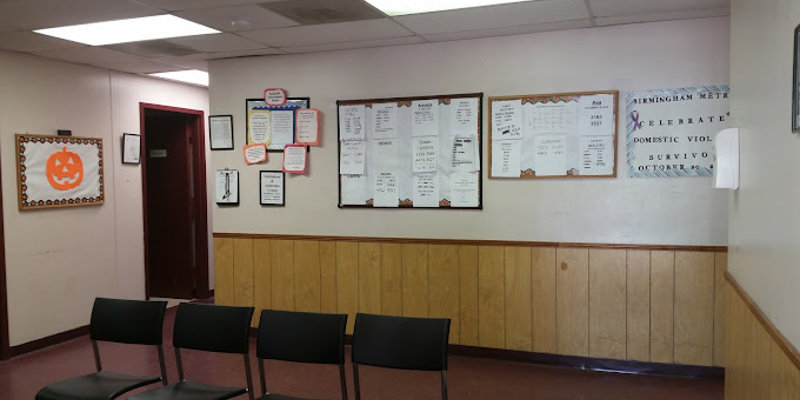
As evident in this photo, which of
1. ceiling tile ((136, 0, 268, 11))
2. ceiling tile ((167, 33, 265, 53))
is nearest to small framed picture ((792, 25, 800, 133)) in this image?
ceiling tile ((136, 0, 268, 11))

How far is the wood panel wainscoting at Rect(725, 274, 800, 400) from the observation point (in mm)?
1793

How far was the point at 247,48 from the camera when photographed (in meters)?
4.96

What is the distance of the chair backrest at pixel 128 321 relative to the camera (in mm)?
3332

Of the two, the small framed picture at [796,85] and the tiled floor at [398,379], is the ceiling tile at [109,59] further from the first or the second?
the small framed picture at [796,85]

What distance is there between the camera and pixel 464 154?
4746 mm

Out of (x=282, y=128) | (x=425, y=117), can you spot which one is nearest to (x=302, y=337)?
(x=425, y=117)

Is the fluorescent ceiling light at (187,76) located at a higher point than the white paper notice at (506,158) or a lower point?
higher

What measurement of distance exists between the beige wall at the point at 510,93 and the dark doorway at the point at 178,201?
1.67 m

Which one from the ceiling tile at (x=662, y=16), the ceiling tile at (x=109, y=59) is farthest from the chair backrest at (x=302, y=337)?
the ceiling tile at (x=109, y=59)

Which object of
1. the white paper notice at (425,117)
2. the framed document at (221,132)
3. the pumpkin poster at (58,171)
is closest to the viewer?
the white paper notice at (425,117)

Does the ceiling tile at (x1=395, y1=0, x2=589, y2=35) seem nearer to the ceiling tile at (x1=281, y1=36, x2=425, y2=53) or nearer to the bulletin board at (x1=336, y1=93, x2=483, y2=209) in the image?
the ceiling tile at (x1=281, y1=36, x2=425, y2=53)

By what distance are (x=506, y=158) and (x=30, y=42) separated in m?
3.71

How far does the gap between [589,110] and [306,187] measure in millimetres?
2396

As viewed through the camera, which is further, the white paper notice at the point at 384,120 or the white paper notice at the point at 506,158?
the white paper notice at the point at 384,120
